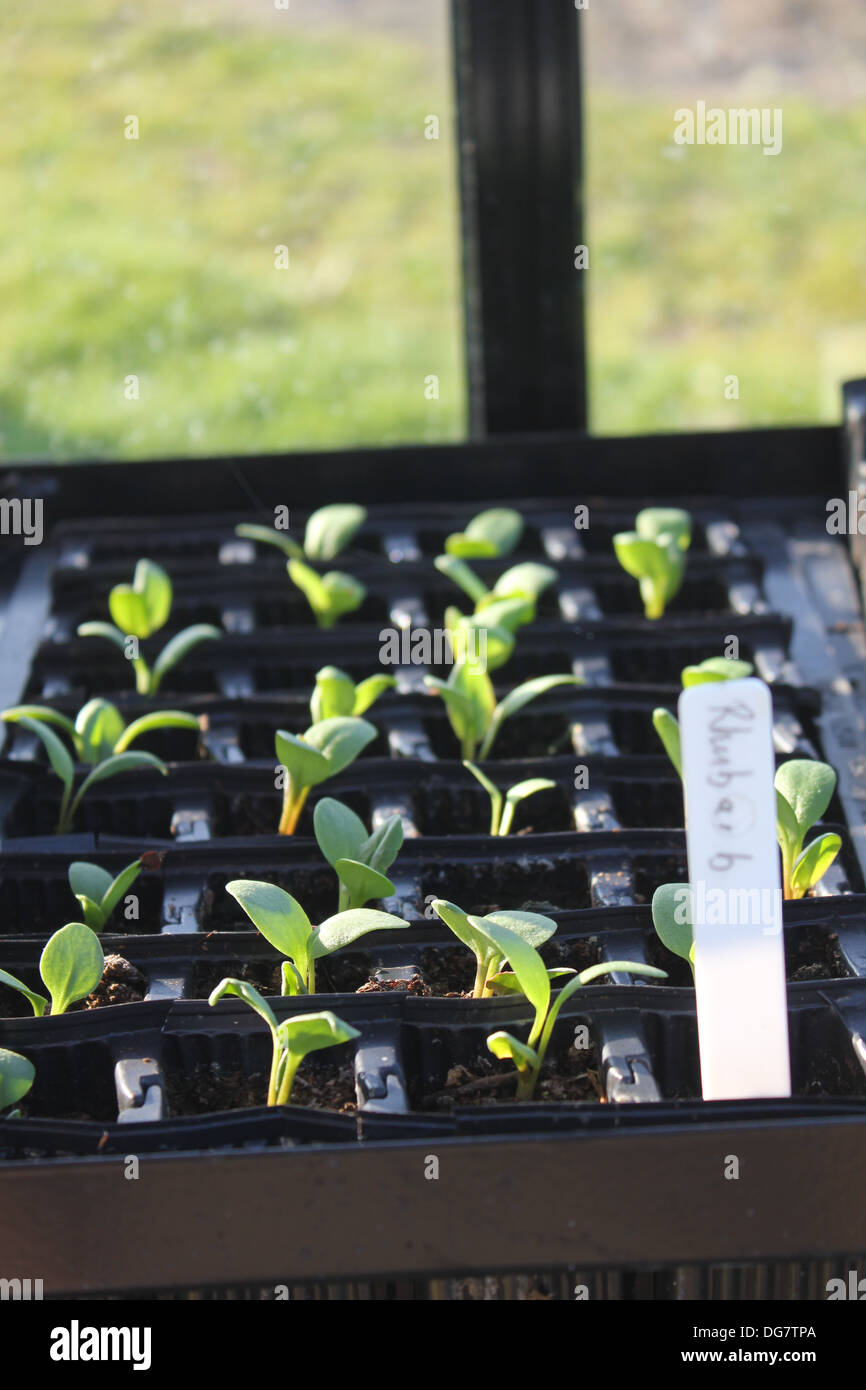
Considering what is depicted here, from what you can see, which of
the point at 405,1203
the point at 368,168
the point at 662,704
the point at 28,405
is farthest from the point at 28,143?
the point at 405,1203

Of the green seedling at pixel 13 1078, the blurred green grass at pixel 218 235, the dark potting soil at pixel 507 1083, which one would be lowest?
the dark potting soil at pixel 507 1083

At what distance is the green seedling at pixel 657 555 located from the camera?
1457 mm

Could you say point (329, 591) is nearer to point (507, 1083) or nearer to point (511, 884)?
point (511, 884)

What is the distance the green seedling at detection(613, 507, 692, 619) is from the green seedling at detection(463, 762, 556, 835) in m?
0.32

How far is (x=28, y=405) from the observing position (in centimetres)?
212

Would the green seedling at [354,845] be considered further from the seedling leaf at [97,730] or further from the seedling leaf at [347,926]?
the seedling leaf at [97,730]

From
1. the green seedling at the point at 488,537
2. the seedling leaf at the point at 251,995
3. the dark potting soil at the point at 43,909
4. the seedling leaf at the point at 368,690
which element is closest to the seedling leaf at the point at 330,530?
the green seedling at the point at 488,537

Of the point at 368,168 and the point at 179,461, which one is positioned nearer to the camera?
the point at 179,461

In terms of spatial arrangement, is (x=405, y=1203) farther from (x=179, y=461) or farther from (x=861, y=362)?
(x=861, y=362)

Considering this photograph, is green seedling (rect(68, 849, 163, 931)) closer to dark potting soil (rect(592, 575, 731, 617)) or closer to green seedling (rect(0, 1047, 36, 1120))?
green seedling (rect(0, 1047, 36, 1120))

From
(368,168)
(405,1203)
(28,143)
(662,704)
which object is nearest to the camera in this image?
(405,1203)

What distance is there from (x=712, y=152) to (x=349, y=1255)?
82.2 inches

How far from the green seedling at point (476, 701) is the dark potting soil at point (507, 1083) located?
34 centimetres

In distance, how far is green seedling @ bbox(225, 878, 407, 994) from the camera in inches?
36.6
